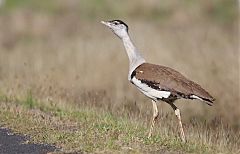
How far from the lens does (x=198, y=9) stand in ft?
105

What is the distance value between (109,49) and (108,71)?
1.58m

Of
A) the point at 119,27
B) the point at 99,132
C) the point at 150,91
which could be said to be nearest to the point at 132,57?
the point at 119,27

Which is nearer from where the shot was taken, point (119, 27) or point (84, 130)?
point (84, 130)

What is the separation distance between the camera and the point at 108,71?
2050cm

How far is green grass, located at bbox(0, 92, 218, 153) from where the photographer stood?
9.70m

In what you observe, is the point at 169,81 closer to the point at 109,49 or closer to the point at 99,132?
the point at 99,132

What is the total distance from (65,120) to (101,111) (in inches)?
43.6

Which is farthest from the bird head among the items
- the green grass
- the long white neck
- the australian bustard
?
the green grass

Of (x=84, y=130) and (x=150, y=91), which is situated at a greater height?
(x=150, y=91)

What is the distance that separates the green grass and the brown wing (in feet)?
2.29

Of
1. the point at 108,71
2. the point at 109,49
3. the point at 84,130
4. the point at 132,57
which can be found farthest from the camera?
the point at 109,49

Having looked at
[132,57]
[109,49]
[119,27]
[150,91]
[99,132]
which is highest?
[109,49]

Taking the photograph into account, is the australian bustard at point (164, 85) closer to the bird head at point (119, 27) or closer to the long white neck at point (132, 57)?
the long white neck at point (132, 57)

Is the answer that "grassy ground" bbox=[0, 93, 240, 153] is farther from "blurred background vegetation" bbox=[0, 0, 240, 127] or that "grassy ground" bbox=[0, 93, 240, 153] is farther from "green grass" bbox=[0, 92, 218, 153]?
"blurred background vegetation" bbox=[0, 0, 240, 127]
